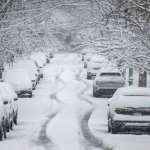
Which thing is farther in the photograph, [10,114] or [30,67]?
[30,67]

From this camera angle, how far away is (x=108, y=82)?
25906 millimetres

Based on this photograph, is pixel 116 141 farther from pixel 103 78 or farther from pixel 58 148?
pixel 103 78

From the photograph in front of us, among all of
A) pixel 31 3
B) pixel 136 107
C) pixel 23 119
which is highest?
pixel 31 3

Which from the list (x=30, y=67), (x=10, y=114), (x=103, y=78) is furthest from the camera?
(x=30, y=67)

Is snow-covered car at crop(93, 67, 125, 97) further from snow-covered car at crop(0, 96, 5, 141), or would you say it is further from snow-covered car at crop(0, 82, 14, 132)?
snow-covered car at crop(0, 96, 5, 141)

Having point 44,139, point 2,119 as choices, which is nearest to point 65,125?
point 44,139

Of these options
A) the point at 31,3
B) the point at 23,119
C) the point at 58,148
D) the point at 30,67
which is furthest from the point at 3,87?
the point at 30,67

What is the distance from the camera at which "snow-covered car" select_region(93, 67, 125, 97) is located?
25.8 m

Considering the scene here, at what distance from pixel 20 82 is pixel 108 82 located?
5274mm

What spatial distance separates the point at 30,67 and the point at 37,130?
1904 centimetres

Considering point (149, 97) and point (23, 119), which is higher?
point (149, 97)

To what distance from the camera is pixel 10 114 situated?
588 inches

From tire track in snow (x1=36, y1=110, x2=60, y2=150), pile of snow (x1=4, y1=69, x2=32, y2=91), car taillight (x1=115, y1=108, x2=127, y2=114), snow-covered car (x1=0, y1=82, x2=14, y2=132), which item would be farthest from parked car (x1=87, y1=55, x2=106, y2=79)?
car taillight (x1=115, y1=108, x2=127, y2=114)

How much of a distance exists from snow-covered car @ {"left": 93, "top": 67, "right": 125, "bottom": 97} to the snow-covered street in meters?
0.56
